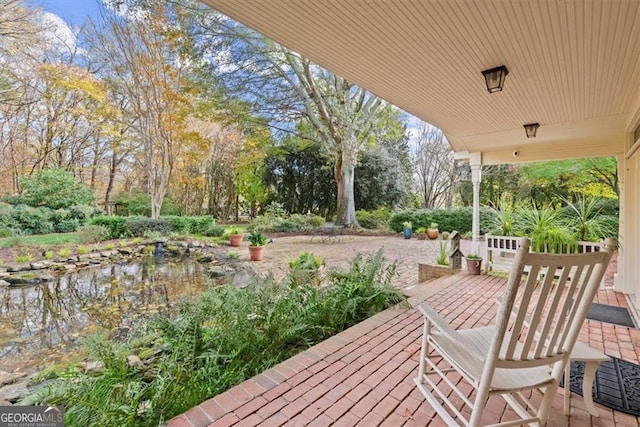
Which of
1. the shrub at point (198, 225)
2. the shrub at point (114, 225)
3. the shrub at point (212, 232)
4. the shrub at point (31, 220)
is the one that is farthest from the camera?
the shrub at point (212, 232)

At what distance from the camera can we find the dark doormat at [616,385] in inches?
67.6

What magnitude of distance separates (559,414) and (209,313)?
2.35m

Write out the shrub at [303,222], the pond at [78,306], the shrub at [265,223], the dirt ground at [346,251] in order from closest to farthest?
the pond at [78,306], the dirt ground at [346,251], the shrub at [265,223], the shrub at [303,222]

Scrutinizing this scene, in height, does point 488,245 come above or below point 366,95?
below

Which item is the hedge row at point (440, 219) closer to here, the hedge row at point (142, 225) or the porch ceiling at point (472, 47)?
the porch ceiling at point (472, 47)

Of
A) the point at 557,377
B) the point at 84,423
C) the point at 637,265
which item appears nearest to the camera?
the point at 557,377

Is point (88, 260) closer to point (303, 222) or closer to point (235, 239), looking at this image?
point (235, 239)

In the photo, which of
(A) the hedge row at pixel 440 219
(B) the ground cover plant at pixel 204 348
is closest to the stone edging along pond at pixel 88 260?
(B) the ground cover plant at pixel 204 348

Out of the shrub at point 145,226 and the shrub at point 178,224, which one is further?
the shrub at point 178,224

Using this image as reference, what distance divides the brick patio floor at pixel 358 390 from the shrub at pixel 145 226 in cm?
844

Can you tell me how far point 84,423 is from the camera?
150cm

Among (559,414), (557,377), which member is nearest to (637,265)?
(559,414)

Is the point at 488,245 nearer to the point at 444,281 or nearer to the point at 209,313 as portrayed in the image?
the point at 444,281

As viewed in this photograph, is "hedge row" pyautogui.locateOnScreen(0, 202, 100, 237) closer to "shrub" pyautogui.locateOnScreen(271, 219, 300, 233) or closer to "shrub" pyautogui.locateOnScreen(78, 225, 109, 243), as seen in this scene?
"shrub" pyautogui.locateOnScreen(78, 225, 109, 243)
